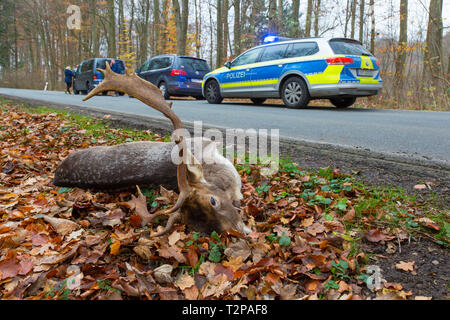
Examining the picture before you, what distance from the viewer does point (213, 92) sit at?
13086 mm

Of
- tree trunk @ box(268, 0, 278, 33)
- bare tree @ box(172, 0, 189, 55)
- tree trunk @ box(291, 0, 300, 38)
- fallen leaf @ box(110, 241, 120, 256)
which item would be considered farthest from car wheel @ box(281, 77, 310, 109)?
tree trunk @ box(268, 0, 278, 33)

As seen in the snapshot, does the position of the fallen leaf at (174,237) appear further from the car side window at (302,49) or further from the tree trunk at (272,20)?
the tree trunk at (272,20)

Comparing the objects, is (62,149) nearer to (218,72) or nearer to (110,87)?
(110,87)

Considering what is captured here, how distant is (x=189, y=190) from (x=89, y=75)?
70.5 feet

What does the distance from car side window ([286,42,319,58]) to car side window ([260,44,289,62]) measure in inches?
10.3

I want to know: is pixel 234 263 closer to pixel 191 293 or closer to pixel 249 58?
pixel 191 293

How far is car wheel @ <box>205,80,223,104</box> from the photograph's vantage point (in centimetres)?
1295

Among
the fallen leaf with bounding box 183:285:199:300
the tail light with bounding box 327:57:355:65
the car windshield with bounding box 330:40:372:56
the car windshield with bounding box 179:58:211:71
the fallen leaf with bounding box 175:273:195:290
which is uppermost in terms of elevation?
the car windshield with bounding box 179:58:211:71

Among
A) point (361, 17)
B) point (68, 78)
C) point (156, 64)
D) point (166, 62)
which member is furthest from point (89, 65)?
point (361, 17)

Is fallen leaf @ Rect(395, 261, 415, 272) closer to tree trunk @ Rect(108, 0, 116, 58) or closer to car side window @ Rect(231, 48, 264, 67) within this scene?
car side window @ Rect(231, 48, 264, 67)

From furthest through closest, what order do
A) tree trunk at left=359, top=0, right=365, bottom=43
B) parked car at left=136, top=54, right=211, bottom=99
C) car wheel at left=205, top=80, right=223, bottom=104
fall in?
tree trunk at left=359, top=0, right=365, bottom=43
parked car at left=136, top=54, right=211, bottom=99
car wheel at left=205, top=80, right=223, bottom=104

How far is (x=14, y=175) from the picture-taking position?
13.3 feet

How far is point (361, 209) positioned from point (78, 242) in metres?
2.38
